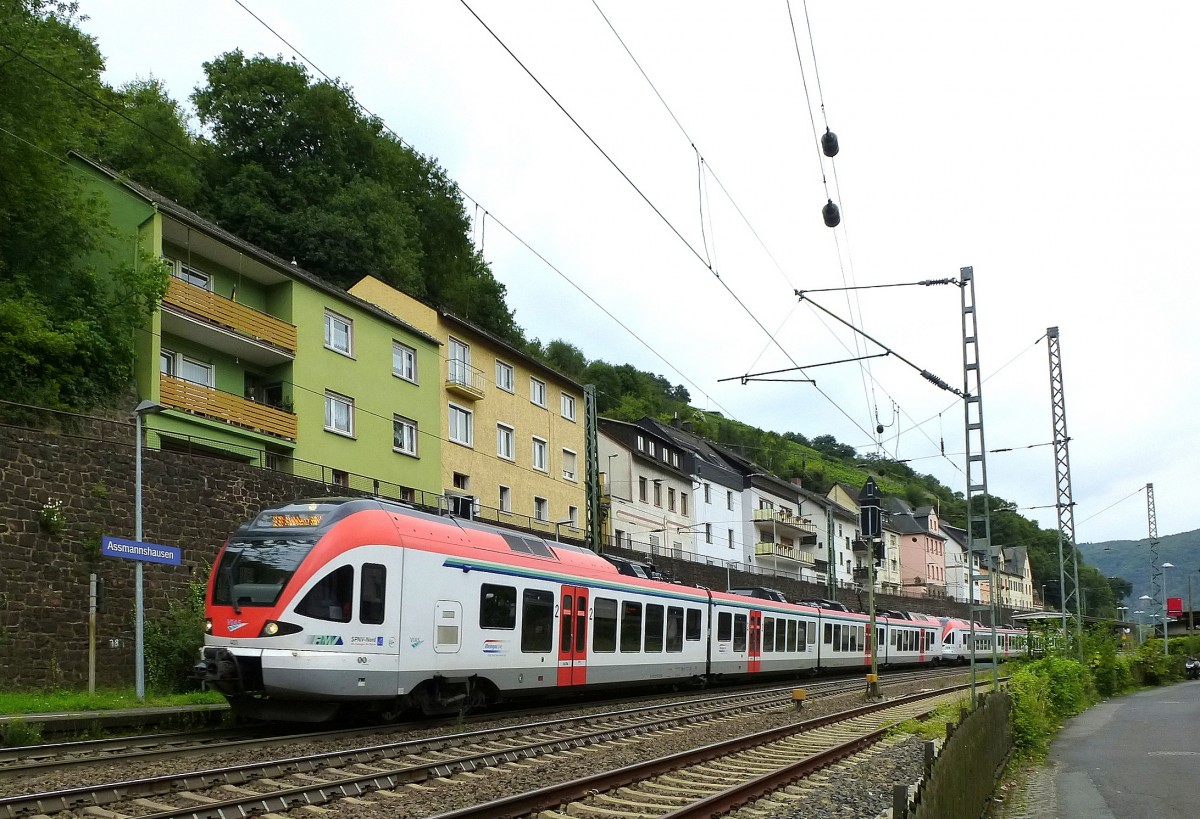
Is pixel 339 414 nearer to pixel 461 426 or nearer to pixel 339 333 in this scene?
pixel 339 333

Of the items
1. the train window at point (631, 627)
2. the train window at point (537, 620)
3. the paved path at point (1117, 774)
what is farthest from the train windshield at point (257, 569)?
the paved path at point (1117, 774)

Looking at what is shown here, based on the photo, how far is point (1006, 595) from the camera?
118 metres

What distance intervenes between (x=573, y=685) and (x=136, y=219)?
1538cm

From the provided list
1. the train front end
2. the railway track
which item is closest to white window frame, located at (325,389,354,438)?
the train front end

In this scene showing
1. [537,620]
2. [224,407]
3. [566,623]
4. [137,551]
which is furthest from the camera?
[224,407]

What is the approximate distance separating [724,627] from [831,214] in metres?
13.2

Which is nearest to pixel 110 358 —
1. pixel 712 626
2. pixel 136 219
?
pixel 136 219

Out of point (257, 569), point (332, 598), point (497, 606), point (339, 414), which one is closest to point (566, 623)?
point (497, 606)

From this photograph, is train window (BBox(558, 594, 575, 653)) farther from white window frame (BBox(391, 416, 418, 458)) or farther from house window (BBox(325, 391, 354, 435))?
white window frame (BBox(391, 416, 418, 458))

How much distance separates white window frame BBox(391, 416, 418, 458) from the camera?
32.7 metres

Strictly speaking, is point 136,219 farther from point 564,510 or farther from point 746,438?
point 746,438

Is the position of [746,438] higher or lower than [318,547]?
higher

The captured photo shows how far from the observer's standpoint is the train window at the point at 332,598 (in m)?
13.2

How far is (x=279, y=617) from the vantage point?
513 inches
